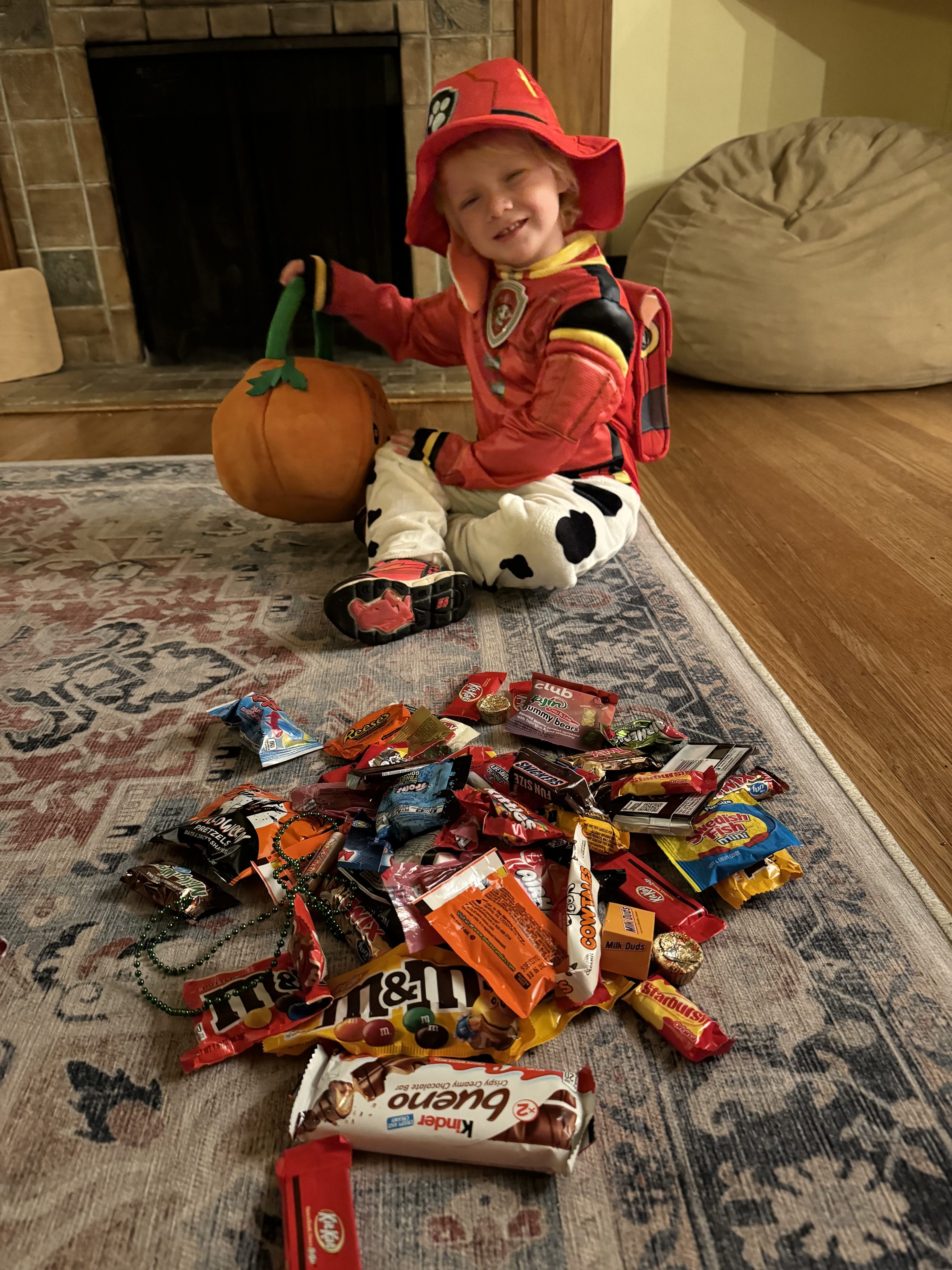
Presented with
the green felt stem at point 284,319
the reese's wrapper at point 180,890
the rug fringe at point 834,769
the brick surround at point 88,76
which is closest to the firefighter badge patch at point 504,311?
the green felt stem at point 284,319

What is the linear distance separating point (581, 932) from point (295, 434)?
3.00 ft

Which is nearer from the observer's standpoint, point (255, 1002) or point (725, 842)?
point (255, 1002)

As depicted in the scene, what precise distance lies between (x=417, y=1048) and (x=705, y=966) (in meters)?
0.23

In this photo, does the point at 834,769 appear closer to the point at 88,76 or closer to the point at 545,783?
the point at 545,783

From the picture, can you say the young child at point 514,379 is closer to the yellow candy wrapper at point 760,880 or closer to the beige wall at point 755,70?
the yellow candy wrapper at point 760,880

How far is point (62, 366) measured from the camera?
2955 millimetres

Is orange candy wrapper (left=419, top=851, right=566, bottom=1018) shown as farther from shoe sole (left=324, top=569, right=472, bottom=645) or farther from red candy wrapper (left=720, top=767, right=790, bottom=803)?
shoe sole (left=324, top=569, right=472, bottom=645)

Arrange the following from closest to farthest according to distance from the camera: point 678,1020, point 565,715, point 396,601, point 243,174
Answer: point 678,1020 < point 565,715 < point 396,601 < point 243,174

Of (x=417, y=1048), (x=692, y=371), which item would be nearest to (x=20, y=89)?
(x=692, y=371)

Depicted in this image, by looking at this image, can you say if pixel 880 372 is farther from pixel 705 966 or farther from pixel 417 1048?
pixel 417 1048

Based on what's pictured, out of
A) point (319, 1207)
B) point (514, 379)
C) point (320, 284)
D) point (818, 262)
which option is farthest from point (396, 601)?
point (818, 262)

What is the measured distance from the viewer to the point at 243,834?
2.59ft

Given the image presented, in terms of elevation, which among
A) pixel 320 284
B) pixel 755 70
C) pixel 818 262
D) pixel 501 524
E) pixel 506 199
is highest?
pixel 755 70

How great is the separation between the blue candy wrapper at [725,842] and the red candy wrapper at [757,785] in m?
0.02
